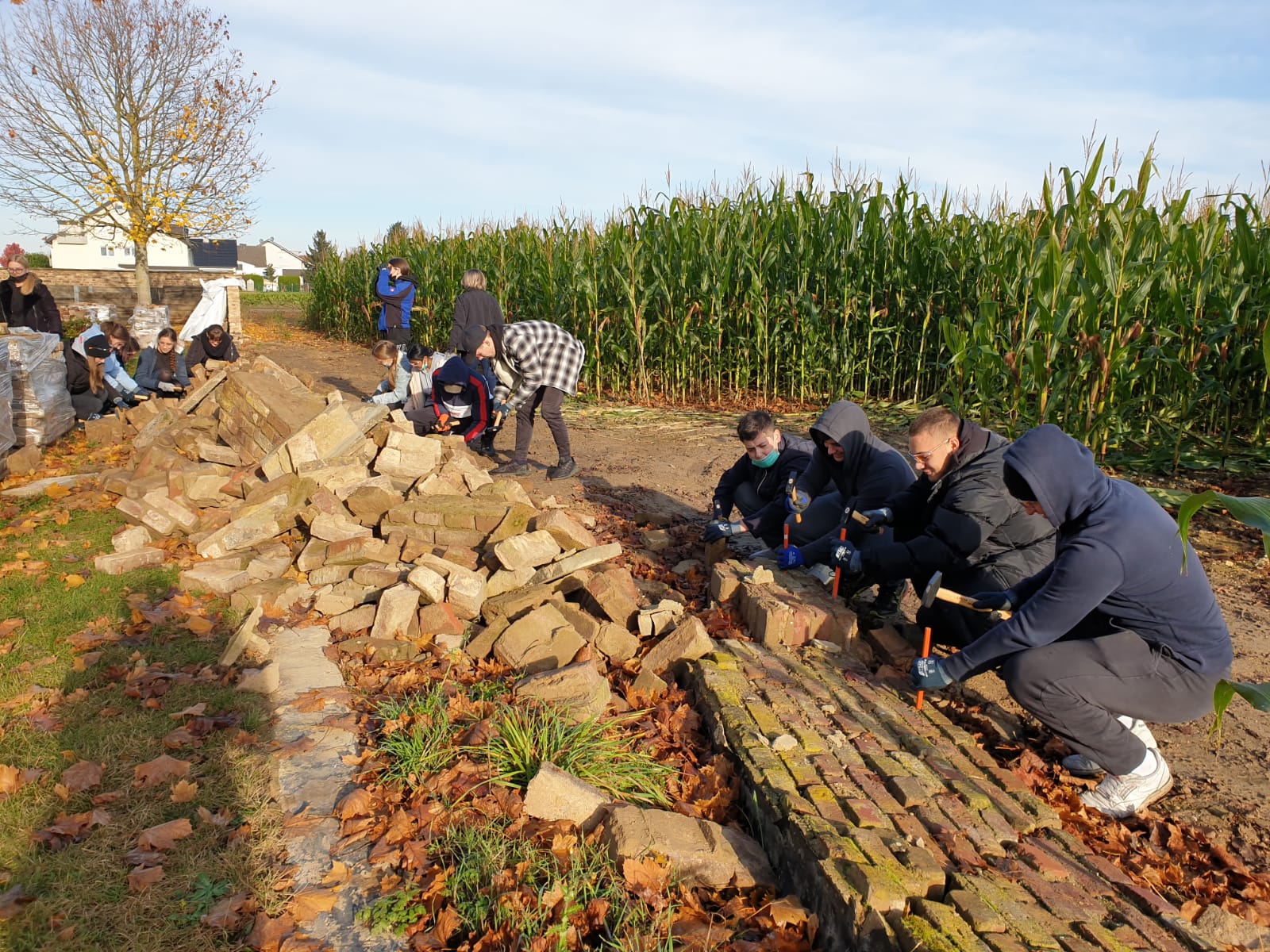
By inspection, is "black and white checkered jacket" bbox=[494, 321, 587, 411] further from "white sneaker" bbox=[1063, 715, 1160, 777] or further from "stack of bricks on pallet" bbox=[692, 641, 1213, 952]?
"white sneaker" bbox=[1063, 715, 1160, 777]

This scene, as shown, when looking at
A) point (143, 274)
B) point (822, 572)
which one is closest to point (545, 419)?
point (822, 572)

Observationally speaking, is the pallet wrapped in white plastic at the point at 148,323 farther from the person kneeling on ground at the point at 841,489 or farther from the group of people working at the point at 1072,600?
the group of people working at the point at 1072,600

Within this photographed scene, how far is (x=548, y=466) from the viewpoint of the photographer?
27.4 feet

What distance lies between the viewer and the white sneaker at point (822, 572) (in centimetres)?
512

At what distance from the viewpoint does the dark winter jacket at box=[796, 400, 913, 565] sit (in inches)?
202

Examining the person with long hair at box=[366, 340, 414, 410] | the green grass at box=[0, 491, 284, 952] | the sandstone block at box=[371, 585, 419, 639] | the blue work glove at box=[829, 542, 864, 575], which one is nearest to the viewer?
the green grass at box=[0, 491, 284, 952]

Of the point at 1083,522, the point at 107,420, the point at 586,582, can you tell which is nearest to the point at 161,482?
the point at 107,420

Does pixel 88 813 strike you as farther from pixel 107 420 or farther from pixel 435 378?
pixel 107 420

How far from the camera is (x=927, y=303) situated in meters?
10.0

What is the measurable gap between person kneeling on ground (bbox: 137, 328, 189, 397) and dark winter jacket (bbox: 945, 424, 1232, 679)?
9894mm

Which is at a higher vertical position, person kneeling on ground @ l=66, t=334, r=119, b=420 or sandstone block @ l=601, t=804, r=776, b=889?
person kneeling on ground @ l=66, t=334, r=119, b=420

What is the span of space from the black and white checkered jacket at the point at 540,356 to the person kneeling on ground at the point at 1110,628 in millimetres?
4747

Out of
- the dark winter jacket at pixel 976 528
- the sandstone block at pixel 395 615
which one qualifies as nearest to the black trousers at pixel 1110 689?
the dark winter jacket at pixel 976 528

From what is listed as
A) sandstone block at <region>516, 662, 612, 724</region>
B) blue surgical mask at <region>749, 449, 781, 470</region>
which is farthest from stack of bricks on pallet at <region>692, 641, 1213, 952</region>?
blue surgical mask at <region>749, 449, 781, 470</region>
